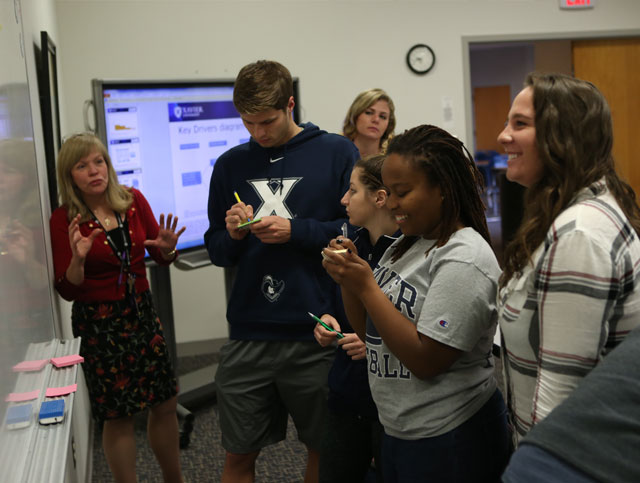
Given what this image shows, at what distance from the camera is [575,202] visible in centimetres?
104

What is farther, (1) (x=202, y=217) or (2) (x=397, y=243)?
(1) (x=202, y=217)

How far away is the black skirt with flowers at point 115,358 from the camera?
7.61ft

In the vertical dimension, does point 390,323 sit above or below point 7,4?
below

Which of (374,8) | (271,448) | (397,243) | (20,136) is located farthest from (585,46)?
(20,136)

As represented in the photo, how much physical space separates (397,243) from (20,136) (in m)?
0.89

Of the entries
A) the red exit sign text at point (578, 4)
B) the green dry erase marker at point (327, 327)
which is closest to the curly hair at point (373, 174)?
the green dry erase marker at point (327, 327)

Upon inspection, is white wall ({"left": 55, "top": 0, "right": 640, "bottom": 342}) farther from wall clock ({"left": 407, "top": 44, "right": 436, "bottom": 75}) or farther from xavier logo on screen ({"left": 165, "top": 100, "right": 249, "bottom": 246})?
xavier logo on screen ({"left": 165, "top": 100, "right": 249, "bottom": 246})

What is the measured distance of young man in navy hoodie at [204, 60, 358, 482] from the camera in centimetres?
187

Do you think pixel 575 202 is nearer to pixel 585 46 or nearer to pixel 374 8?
pixel 374 8

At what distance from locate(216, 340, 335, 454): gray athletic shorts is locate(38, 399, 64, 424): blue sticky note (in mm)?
636

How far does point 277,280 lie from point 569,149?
1021mm

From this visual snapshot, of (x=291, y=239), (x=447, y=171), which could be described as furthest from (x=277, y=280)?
(x=447, y=171)

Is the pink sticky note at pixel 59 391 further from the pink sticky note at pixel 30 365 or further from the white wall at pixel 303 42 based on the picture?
the white wall at pixel 303 42

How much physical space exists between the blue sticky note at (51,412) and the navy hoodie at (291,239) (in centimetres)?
66
